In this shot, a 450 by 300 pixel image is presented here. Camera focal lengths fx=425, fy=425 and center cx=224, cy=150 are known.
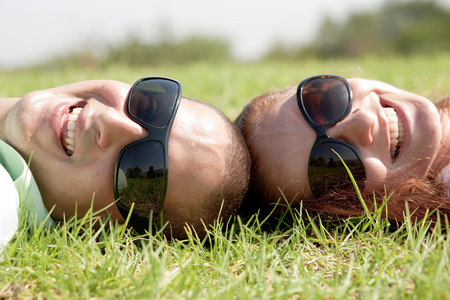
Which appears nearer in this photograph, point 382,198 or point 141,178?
point 141,178

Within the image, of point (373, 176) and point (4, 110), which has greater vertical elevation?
point (4, 110)

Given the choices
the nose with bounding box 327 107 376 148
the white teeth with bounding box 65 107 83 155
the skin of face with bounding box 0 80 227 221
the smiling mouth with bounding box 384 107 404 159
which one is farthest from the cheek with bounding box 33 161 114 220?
the smiling mouth with bounding box 384 107 404 159

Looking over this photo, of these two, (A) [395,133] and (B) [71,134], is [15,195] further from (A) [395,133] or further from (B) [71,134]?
(A) [395,133]

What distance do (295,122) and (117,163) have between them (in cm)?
95

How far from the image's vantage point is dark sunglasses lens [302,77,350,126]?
7.32 ft

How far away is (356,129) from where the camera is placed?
217 cm

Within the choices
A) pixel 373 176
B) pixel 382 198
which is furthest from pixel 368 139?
pixel 382 198

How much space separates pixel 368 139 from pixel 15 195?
1.65 metres

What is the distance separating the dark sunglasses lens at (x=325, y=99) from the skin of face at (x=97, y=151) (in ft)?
1.72

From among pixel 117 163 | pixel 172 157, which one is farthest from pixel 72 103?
pixel 172 157

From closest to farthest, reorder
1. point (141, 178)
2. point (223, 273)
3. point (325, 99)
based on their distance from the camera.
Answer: point (223, 273) < point (141, 178) < point (325, 99)

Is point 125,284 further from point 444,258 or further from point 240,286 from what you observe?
point 444,258

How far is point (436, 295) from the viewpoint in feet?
4.27

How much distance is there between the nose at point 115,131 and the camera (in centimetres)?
195
